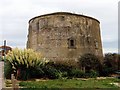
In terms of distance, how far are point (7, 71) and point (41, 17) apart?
383 inches

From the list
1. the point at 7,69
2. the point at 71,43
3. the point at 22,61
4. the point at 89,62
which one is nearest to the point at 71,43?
the point at 71,43

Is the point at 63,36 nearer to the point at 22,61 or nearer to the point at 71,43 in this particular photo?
the point at 71,43

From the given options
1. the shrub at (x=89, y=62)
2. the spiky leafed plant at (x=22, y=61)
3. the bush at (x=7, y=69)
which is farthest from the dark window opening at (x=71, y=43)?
the bush at (x=7, y=69)

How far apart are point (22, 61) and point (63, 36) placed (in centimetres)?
846

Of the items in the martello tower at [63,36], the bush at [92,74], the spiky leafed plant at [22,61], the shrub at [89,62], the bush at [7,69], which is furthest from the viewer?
the martello tower at [63,36]

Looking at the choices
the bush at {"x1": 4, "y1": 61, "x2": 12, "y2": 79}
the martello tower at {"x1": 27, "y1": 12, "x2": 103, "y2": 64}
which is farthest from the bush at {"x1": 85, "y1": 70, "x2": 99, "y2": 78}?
the bush at {"x1": 4, "y1": 61, "x2": 12, "y2": 79}

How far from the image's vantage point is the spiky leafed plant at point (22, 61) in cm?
1945

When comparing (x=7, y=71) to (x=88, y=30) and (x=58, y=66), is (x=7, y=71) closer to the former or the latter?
(x=58, y=66)

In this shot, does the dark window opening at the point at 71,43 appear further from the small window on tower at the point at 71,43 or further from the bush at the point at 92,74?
the bush at the point at 92,74

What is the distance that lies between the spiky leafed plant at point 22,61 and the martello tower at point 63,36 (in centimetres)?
702

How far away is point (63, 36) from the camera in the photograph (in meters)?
27.1

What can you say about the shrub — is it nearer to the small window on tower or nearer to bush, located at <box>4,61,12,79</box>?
the small window on tower

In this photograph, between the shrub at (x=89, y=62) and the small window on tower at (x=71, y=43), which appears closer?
the shrub at (x=89, y=62)

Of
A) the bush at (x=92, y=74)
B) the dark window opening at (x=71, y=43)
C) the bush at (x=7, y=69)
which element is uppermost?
the dark window opening at (x=71, y=43)
